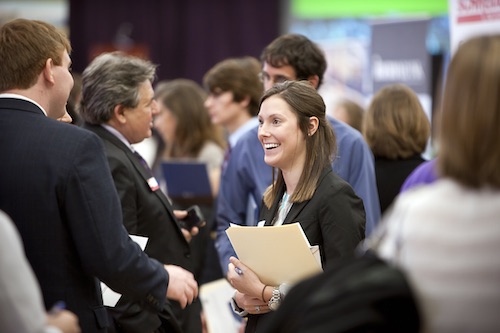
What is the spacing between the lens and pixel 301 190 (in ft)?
9.41

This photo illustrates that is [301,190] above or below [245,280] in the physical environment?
above

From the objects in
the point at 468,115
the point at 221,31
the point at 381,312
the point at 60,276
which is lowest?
the point at 221,31

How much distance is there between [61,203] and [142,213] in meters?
0.85

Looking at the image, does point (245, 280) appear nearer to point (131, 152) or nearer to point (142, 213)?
point (142, 213)

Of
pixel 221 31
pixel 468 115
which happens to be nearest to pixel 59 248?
pixel 468 115

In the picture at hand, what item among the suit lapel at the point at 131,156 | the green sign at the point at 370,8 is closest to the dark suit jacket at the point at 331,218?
the suit lapel at the point at 131,156

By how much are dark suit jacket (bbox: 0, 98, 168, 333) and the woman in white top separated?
1057 mm

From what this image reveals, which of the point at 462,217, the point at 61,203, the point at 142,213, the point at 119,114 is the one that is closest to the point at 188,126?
the point at 119,114

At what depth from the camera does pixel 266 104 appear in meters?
3.04

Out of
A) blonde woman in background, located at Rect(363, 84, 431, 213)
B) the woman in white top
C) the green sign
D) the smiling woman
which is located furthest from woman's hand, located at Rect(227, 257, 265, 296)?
the green sign

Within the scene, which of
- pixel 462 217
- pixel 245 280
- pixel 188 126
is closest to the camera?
pixel 462 217

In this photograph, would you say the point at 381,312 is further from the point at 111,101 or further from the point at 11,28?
the point at 111,101

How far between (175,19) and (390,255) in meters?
10.2

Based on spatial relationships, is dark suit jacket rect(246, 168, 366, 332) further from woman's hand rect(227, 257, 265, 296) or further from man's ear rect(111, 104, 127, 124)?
man's ear rect(111, 104, 127, 124)
